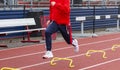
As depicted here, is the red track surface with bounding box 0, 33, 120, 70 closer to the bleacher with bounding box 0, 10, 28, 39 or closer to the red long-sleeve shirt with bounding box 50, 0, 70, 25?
the red long-sleeve shirt with bounding box 50, 0, 70, 25

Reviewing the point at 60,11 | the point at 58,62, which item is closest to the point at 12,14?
the point at 58,62

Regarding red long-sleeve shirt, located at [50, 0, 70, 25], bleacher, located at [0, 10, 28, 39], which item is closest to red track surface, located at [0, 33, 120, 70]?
red long-sleeve shirt, located at [50, 0, 70, 25]

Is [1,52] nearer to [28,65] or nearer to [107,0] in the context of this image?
[28,65]

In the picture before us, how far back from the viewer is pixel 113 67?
8664 mm

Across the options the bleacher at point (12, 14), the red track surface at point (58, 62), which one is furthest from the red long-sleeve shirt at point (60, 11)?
the bleacher at point (12, 14)

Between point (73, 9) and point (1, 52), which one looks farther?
point (73, 9)

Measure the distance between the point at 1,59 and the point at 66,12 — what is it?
9.51ft

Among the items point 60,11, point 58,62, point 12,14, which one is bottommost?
point 58,62

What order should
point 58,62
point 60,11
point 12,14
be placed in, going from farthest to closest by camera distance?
point 12,14
point 58,62
point 60,11

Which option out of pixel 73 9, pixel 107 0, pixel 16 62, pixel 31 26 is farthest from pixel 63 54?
pixel 107 0

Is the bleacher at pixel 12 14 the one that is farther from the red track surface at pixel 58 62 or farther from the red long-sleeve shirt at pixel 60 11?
the red long-sleeve shirt at pixel 60 11

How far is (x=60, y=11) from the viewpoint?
8.41m

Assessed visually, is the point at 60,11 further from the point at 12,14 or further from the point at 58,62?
the point at 12,14

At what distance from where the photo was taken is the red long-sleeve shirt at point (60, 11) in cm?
833
